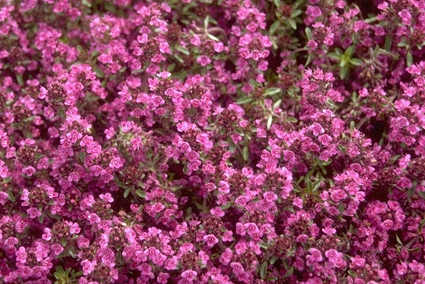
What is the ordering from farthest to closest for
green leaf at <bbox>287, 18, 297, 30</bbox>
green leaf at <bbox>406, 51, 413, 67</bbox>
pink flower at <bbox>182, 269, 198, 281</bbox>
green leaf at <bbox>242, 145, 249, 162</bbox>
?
1. green leaf at <bbox>287, 18, 297, 30</bbox>
2. green leaf at <bbox>406, 51, 413, 67</bbox>
3. green leaf at <bbox>242, 145, 249, 162</bbox>
4. pink flower at <bbox>182, 269, 198, 281</bbox>

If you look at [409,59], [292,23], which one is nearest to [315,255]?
[409,59]

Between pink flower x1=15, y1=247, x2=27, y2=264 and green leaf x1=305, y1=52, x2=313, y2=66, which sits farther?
green leaf x1=305, y1=52, x2=313, y2=66

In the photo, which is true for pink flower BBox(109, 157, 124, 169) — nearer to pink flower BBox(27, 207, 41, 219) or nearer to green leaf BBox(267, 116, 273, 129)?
pink flower BBox(27, 207, 41, 219)

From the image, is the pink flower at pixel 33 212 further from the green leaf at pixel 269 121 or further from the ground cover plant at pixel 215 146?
the green leaf at pixel 269 121

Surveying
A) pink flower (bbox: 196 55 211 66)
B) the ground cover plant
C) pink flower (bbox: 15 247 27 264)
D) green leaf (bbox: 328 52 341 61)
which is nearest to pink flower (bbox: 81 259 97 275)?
the ground cover plant

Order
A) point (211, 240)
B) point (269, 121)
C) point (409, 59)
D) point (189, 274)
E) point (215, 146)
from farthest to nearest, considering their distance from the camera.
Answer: point (409, 59), point (269, 121), point (215, 146), point (211, 240), point (189, 274)

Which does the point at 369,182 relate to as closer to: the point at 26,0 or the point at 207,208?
the point at 207,208

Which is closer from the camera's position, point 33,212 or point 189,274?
point 189,274

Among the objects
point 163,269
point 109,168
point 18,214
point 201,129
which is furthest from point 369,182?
point 18,214

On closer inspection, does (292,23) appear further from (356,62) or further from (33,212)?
(33,212)
